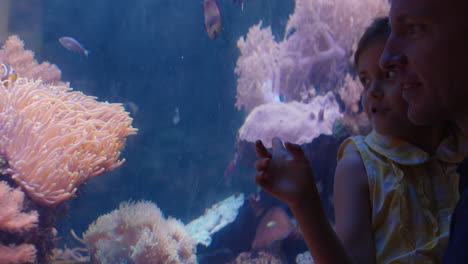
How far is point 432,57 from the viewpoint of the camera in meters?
0.82

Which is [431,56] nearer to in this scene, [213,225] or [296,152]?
[296,152]

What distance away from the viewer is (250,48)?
5875mm

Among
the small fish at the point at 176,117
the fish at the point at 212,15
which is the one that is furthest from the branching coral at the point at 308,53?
the small fish at the point at 176,117

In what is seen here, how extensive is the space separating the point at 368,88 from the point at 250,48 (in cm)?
491

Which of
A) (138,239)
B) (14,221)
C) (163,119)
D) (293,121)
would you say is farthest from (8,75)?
(163,119)

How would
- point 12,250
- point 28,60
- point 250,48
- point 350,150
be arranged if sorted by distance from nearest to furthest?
1. point 350,150
2. point 12,250
3. point 28,60
4. point 250,48

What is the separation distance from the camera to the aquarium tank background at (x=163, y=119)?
255 cm

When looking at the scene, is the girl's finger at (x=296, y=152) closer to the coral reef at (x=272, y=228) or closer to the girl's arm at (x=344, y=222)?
the girl's arm at (x=344, y=222)

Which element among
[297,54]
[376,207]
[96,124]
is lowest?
[376,207]

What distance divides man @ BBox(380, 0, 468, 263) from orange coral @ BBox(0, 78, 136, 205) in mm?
2485

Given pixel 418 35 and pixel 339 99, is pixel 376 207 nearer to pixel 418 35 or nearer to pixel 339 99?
pixel 418 35

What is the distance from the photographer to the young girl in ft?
2.67

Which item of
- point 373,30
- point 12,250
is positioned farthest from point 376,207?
point 12,250

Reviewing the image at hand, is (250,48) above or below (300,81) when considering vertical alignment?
above
